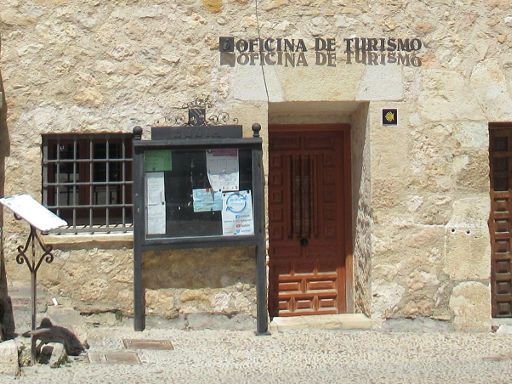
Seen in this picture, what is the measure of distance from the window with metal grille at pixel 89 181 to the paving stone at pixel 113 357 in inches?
46.4

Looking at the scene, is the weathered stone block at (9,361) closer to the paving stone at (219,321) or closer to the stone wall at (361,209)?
the paving stone at (219,321)

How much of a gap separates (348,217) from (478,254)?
126 centimetres

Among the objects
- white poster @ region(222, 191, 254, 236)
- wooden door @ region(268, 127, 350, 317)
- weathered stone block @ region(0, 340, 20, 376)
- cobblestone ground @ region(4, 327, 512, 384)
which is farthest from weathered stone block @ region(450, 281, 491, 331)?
weathered stone block @ region(0, 340, 20, 376)

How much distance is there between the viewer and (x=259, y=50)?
5.89 metres

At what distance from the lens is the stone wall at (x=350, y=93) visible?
18.7 ft

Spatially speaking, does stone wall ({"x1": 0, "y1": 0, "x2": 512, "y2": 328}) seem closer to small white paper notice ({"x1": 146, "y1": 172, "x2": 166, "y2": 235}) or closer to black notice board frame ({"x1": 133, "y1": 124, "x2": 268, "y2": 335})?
black notice board frame ({"x1": 133, "y1": 124, "x2": 268, "y2": 335})

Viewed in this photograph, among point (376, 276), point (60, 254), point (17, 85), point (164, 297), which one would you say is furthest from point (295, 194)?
point (17, 85)

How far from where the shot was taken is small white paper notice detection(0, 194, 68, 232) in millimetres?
4547

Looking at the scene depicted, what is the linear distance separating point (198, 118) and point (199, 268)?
1307 millimetres

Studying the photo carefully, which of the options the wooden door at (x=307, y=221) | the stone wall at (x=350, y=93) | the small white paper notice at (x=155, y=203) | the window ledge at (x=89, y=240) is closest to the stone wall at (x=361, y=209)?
the stone wall at (x=350, y=93)

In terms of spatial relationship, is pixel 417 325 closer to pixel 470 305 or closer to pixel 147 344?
pixel 470 305

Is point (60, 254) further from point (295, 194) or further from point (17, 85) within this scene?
point (295, 194)

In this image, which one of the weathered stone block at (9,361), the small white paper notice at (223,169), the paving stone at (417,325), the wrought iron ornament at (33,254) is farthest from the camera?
the paving stone at (417,325)

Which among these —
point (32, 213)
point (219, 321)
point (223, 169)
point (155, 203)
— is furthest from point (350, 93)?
point (32, 213)
